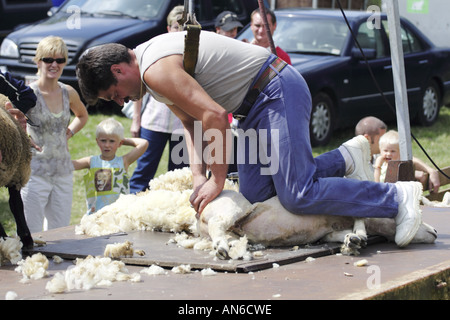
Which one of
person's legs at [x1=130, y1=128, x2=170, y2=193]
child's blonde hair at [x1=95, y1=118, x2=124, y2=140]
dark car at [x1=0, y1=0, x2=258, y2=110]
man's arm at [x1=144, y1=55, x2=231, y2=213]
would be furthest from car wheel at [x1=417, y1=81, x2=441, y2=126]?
man's arm at [x1=144, y1=55, x2=231, y2=213]

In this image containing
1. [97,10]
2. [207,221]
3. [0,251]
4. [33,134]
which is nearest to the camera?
[0,251]

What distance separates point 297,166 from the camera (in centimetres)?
402

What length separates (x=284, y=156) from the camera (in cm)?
403

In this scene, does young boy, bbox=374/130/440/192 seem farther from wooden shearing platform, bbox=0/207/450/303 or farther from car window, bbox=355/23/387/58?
car window, bbox=355/23/387/58

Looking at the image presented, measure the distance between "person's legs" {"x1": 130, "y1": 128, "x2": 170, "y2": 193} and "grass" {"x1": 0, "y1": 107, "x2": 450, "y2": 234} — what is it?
0.80m

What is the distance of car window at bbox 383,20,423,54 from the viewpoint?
1172 centimetres

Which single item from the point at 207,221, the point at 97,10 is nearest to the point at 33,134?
the point at 207,221

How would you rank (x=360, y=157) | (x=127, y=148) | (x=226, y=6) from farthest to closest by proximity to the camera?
(x=226, y=6)
(x=127, y=148)
(x=360, y=157)

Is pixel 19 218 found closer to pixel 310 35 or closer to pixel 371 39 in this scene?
pixel 310 35

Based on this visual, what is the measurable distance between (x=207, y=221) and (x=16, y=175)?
107 cm

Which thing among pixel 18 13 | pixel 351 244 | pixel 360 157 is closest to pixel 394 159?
pixel 360 157

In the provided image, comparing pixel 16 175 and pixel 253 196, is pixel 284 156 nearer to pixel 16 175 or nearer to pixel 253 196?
pixel 253 196

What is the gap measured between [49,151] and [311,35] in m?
5.60
